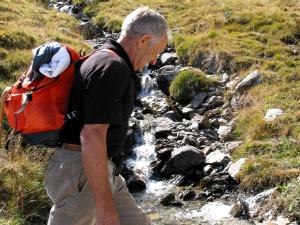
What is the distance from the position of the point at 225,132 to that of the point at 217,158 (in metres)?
1.60

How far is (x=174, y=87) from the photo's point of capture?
52.3ft

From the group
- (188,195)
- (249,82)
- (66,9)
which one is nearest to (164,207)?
(188,195)

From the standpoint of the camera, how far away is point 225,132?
13156 millimetres

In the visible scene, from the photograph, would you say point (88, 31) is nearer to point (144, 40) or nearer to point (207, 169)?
point (207, 169)

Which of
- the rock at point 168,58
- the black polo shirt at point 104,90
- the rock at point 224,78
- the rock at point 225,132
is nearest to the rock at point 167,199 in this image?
the rock at point 225,132

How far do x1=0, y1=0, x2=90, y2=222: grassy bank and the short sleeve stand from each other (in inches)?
129

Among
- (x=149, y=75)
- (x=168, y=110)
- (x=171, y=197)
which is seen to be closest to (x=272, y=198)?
(x=171, y=197)

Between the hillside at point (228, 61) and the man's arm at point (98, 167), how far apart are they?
315 centimetres

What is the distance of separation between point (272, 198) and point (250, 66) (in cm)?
720

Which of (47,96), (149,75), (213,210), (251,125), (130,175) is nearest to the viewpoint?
(47,96)

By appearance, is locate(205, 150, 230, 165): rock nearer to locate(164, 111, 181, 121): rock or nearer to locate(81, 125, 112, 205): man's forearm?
locate(164, 111, 181, 121): rock

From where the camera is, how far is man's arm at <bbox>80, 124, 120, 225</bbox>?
12.2ft

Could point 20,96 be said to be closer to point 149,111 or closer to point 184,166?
point 184,166

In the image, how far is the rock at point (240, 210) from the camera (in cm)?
962
